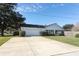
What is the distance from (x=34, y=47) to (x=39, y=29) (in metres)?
0.33

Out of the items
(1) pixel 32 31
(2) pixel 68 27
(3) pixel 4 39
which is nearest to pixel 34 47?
(1) pixel 32 31

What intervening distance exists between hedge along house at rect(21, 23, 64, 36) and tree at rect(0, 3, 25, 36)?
0.47ft

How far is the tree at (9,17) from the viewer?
18.5 ft

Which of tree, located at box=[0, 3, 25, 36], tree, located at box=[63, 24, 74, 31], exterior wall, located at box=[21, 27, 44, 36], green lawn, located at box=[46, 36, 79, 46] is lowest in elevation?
green lawn, located at box=[46, 36, 79, 46]

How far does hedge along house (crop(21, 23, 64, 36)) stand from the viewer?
5.61 m

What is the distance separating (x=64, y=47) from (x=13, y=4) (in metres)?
1.16

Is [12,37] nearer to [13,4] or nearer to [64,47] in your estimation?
[13,4]

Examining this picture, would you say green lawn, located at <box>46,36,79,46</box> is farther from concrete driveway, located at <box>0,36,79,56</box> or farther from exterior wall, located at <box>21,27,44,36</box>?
exterior wall, located at <box>21,27,44,36</box>

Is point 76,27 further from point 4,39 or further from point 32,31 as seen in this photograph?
point 4,39

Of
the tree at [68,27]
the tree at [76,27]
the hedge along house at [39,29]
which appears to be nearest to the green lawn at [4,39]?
the hedge along house at [39,29]

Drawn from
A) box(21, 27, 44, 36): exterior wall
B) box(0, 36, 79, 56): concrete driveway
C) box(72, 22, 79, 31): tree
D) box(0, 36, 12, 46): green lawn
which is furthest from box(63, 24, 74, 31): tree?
box(0, 36, 12, 46): green lawn

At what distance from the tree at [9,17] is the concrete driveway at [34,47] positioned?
0.26 m

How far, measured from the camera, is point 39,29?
18.5 feet

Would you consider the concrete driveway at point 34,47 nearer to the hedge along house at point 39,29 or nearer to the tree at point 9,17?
the hedge along house at point 39,29
